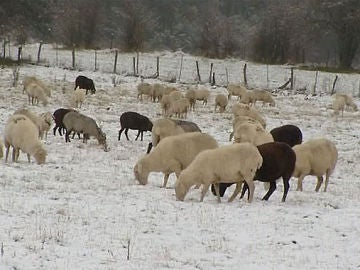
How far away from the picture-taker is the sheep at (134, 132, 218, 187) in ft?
42.7

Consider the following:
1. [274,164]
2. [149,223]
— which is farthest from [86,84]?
[149,223]

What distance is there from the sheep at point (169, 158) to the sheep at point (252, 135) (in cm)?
210

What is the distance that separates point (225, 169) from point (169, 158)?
1980 millimetres

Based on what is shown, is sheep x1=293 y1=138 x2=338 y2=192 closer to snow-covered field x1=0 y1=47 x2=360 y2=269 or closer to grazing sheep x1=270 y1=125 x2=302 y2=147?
snow-covered field x1=0 y1=47 x2=360 y2=269

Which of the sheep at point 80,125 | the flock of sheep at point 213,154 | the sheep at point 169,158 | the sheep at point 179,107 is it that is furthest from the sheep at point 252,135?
the sheep at point 179,107

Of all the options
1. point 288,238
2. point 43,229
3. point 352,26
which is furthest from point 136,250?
point 352,26

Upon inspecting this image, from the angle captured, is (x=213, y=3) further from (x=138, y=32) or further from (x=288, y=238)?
(x=288, y=238)

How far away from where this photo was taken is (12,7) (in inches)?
1865

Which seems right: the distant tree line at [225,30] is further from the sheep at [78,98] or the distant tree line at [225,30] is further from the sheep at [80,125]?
the sheep at [80,125]

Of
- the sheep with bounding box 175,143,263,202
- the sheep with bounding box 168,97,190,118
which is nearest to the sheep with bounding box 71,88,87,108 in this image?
the sheep with bounding box 168,97,190,118

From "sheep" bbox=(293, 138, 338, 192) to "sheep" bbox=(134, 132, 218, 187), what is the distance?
6.59ft

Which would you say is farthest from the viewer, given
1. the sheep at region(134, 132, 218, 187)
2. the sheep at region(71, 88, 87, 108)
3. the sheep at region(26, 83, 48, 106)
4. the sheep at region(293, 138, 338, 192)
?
the sheep at region(71, 88, 87, 108)

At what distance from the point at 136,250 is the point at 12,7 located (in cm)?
4258

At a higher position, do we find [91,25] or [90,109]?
[91,25]
